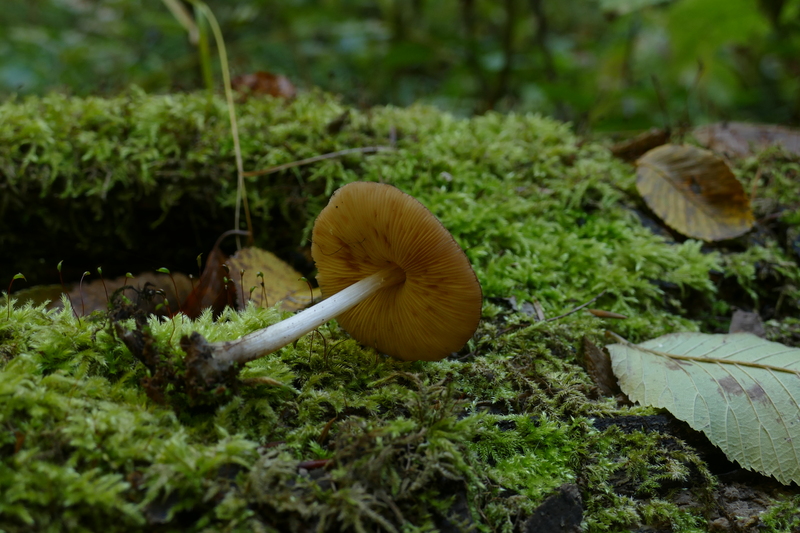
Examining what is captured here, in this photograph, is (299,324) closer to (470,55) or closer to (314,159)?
(314,159)

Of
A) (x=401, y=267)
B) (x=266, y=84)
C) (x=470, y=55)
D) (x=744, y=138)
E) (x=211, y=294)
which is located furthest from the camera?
(x=470, y=55)

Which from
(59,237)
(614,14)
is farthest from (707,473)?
(614,14)

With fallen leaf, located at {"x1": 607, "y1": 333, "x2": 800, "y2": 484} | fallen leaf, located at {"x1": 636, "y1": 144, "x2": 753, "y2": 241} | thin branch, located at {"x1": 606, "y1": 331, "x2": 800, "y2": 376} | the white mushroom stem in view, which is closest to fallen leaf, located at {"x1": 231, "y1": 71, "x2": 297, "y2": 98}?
the white mushroom stem

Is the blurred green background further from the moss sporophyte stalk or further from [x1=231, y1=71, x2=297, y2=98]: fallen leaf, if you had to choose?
the moss sporophyte stalk

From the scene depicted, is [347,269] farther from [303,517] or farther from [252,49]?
[252,49]

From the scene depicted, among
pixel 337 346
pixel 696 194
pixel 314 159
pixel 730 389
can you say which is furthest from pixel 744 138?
pixel 337 346

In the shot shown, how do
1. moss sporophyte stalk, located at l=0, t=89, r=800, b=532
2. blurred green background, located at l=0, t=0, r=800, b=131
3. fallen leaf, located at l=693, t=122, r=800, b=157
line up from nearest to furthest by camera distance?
moss sporophyte stalk, located at l=0, t=89, r=800, b=532
fallen leaf, located at l=693, t=122, r=800, b=157
blurred green background, located at l=0, t=0, r=800, b=131
